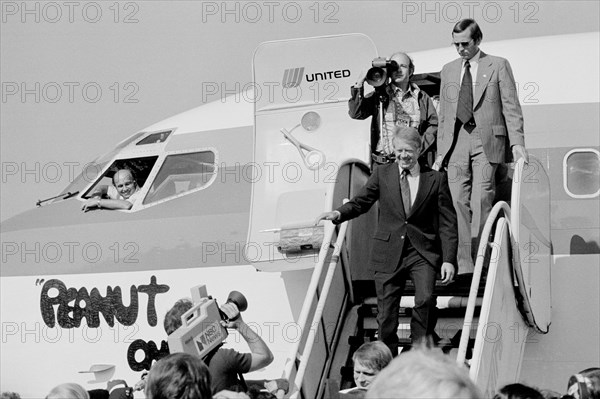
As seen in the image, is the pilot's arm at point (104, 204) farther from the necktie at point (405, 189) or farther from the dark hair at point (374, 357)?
the dark hair at point (374, 357)

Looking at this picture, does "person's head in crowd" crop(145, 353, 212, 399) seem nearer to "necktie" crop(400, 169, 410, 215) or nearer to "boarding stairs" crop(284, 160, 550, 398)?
"boarding stairs" crop(284, 160, 550, 398)

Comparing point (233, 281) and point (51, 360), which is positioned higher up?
Answer: point (233, 281)

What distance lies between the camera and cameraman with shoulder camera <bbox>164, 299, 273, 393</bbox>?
16.5 ft

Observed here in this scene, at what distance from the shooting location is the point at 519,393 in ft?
10.9

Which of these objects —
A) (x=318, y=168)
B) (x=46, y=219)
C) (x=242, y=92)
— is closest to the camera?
(x=318, y=168)

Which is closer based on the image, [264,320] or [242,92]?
[264,320]

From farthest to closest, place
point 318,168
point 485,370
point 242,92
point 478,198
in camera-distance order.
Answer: point 242,92, point 318,168, point 478,198, point 485,370

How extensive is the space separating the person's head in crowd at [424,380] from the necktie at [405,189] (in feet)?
13.3

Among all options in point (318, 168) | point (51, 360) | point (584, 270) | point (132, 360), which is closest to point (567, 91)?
point (584, 270)

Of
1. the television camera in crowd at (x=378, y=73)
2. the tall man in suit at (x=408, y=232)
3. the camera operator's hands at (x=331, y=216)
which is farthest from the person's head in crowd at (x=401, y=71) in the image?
the camera operator's hands at (x=331, y=216)

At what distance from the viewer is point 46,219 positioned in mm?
9297

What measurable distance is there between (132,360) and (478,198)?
3470 millimetres

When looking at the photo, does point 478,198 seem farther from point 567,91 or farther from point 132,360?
point 132,360

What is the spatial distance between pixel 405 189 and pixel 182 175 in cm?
327
